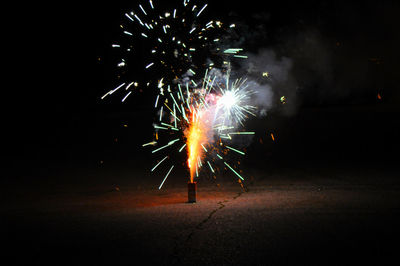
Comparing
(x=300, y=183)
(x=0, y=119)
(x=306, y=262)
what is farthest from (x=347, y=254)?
(x=0, y=119)

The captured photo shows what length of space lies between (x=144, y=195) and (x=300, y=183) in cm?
431

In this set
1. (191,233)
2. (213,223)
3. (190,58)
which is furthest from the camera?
(190,58)

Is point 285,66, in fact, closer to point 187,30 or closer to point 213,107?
point 213,107

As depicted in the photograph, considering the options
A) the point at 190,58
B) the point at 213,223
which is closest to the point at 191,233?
the point at 213,223

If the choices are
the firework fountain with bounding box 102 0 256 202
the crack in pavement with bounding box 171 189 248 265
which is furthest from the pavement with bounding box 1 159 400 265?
the firework fountain with bounding box 102 0 256 202

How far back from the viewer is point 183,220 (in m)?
7.97

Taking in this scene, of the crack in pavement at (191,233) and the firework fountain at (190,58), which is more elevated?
the firework fountain at (190,58)

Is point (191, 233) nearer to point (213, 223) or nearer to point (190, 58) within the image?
point (213, 223)

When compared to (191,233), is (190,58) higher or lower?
higher

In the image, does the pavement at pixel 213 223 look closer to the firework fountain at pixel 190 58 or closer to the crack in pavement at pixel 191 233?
the crack in pavement at pixel 191 233

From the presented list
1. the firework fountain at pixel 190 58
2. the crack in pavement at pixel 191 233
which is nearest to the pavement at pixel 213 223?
the crack in pavement at pixel 191 233

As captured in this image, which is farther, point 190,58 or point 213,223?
point 190,58

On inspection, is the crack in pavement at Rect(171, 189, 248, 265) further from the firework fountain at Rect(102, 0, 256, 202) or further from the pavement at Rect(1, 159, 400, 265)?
the firework fountain at Rect(102, 0, 256, 202)

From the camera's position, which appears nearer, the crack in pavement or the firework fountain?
the crack in pavement
